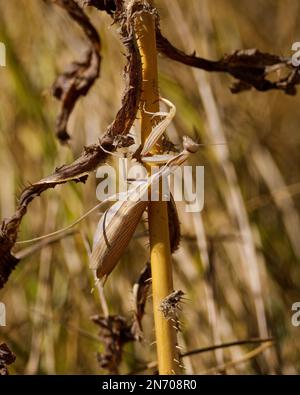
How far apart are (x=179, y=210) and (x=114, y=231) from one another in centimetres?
72

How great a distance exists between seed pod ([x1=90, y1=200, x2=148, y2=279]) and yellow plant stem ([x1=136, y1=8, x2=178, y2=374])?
0.07ft

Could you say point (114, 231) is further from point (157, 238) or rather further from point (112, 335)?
point (112, 335)

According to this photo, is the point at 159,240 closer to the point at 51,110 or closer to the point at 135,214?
the point at 135,214

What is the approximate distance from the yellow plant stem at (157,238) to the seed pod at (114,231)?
0.02 meters

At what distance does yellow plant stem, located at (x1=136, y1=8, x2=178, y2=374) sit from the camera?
71cm

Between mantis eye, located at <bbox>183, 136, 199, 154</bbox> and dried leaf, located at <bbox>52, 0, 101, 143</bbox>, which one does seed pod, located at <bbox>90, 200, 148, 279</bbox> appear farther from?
dried leaf, located at <bbox>52, 0, 101, 143</bbox>

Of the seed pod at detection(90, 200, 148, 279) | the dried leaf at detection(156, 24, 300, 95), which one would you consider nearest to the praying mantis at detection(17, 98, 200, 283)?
the seed pod at detection(90, 200, 148, 279)

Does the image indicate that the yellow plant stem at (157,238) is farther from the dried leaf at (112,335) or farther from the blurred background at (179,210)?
the blurred background at (179,210)

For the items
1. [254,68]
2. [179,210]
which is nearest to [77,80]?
[254,68]

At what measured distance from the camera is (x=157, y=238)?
711 mm

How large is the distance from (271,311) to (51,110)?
2.02ft

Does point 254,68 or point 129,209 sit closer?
point 129,209

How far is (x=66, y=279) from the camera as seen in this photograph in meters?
1.43

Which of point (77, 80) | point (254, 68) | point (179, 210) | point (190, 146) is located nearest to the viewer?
point (190, 146)
